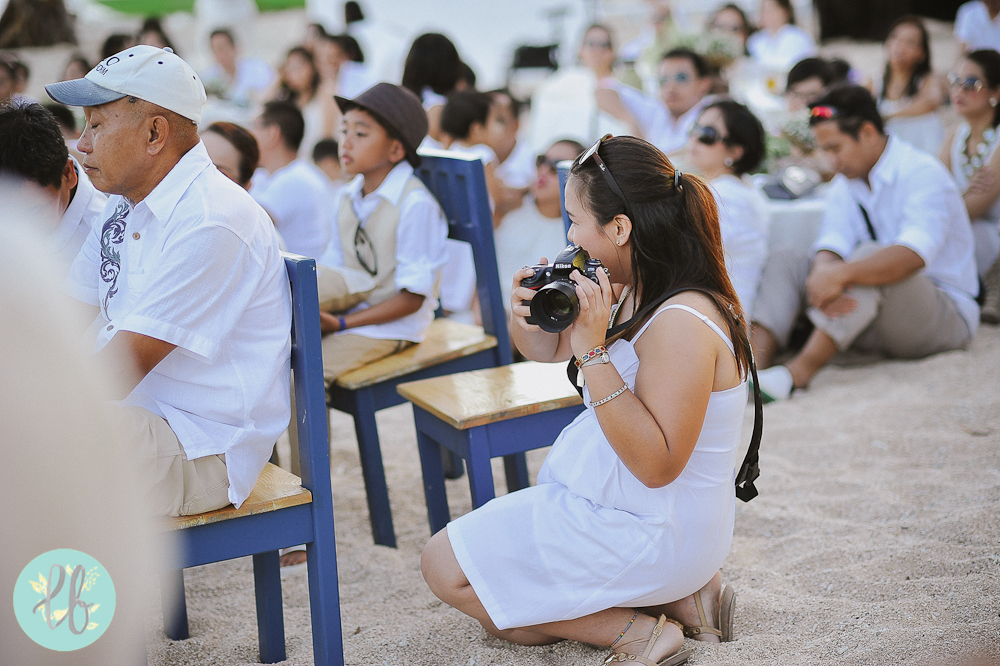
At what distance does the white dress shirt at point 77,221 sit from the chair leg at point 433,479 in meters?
1.00

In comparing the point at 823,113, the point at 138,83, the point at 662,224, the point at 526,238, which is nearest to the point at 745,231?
the point at 823,113

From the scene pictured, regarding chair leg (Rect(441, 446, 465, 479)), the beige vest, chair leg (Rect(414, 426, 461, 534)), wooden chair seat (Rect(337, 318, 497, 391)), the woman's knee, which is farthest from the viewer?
chair leg (Rect(441, 446, 465, 479))

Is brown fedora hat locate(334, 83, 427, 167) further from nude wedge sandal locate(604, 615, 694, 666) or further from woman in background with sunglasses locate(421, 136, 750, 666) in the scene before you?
nude wedge sandal locate(604, 615, 694, 666)

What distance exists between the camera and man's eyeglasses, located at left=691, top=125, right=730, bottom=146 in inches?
152

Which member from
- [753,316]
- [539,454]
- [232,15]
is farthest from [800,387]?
[232,15]

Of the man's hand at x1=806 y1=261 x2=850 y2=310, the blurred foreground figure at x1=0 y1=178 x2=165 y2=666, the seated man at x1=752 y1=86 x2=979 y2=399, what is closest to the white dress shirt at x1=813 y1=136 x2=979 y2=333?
the seated man at x1=752 y1=86 x2=979 y2=399

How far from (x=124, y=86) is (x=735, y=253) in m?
2.91

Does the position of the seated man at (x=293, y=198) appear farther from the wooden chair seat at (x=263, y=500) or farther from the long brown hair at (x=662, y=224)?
the long brown hair at (x=662, y=224)

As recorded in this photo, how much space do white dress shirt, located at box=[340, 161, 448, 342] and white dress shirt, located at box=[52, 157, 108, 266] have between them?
2.86 feet

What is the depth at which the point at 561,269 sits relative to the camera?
179 cm

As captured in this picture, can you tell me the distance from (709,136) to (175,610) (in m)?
2.85

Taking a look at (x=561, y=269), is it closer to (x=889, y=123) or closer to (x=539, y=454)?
(x=539, y=454)

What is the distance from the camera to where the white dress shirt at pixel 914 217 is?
391cm

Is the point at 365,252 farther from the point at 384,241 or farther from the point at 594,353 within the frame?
the point at 594,353
